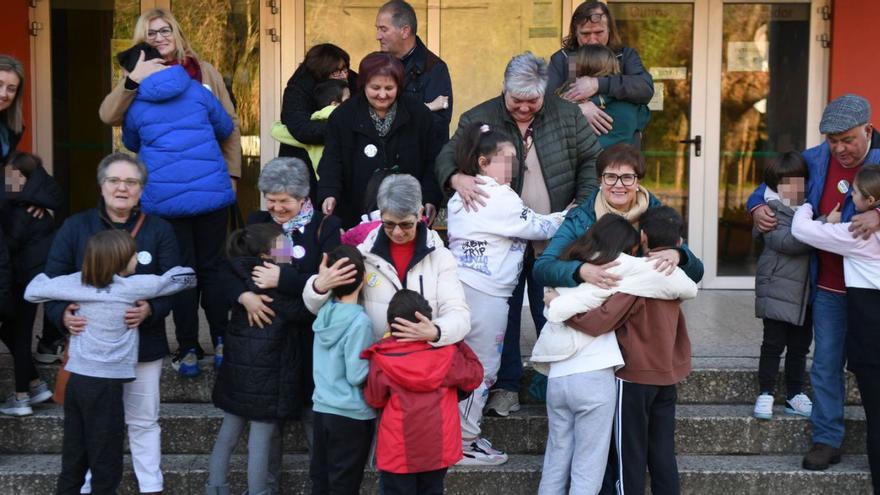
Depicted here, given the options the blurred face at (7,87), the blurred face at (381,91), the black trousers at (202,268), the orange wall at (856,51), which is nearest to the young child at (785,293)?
the blurred face at (381,91)

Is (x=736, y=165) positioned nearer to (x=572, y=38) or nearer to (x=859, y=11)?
(x=859, y=11)

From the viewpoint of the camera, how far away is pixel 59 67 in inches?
308

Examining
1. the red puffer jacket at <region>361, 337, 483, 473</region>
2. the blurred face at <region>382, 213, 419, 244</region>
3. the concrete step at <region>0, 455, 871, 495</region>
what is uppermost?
the blurred face at <region>382, 213, 419, 244</region>

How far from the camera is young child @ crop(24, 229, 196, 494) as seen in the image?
4438 millimetres

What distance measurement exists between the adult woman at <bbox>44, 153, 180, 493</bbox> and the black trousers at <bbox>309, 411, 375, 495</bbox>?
30.3 inches

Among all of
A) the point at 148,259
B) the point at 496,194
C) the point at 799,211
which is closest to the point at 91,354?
the point at 148,259

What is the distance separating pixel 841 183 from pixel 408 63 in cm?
218

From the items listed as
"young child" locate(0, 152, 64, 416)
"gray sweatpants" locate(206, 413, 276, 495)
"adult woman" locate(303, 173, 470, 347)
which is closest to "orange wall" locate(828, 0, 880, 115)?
"adult woman" locate(303, 173, 470, 347)

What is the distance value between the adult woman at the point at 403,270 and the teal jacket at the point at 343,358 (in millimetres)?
104

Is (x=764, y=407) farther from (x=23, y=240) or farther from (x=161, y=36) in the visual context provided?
(x=23, y=240)

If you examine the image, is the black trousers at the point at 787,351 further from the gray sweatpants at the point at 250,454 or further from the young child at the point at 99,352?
the young child at the point at 99,352

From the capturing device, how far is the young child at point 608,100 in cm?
536

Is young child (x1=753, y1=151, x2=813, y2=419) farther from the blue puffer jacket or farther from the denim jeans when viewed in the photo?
the blue puffer jacket

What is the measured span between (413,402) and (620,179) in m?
1.25
